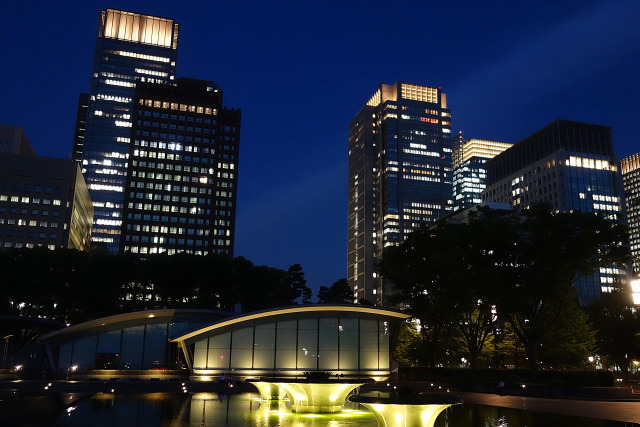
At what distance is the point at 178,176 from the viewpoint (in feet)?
597

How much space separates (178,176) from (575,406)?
536 feet

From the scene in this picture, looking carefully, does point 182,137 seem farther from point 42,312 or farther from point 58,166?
point 42,312

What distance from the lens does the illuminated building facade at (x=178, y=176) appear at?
176 metres

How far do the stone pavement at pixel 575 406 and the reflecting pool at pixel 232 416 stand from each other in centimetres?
164

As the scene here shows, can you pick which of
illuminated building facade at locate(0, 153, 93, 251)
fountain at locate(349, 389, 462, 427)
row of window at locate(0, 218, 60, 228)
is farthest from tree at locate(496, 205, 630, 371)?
row of window at locate(0, 218, 60, 228)

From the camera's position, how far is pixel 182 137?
607ft

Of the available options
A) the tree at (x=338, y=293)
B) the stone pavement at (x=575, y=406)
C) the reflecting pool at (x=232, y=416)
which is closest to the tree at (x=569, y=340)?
the stone pavement at (x=575, y=406)

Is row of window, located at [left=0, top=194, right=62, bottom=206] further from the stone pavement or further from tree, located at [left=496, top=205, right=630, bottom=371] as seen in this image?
the stone pavement

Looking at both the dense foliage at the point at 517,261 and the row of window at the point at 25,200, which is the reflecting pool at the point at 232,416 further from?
the row of window at the point at 25,200

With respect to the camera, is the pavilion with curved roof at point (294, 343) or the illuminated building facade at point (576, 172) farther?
the illuminated building facade at point (576, 172)

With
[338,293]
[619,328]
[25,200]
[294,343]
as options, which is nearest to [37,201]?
[25,200]

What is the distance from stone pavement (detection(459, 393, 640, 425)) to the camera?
27.2 meters

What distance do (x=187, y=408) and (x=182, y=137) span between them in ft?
539

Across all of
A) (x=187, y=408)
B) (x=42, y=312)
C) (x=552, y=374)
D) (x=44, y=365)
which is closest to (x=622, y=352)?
(x=552, y=374)
